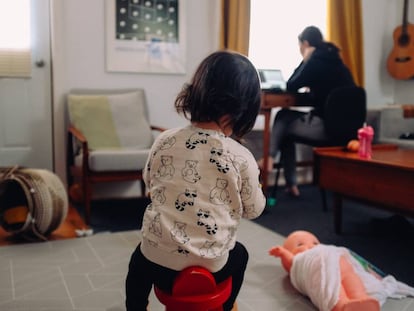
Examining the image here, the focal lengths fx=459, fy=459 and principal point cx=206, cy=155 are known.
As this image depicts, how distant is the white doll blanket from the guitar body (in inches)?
116

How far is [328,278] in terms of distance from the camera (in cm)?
154

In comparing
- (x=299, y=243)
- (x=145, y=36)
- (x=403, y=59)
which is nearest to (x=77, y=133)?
(x=145, y=36)

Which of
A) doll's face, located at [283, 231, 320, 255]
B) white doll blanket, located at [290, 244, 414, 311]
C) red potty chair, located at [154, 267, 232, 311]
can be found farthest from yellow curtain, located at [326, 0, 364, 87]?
red potty chair, located at [154, 267, 232, 311]

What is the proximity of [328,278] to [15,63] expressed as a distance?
2.42 m

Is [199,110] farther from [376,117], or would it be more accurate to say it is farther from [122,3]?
[376,117]

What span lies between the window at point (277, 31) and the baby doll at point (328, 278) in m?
2.10

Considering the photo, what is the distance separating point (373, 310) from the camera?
1409mm

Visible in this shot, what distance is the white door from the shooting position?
9.93 ft

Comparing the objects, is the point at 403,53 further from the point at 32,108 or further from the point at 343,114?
the point at 32,108

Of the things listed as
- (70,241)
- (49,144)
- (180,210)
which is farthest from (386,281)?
(49,144)

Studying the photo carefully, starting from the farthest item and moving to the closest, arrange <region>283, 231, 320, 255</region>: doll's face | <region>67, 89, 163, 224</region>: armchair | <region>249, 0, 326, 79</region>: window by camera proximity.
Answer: <region>249, 0, 326, 79</region>: window, <region>67, 89, 163, 224</region>: armchair, <region>283, 231, 320, 255</region>: doll's face

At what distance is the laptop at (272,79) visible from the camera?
3345mm

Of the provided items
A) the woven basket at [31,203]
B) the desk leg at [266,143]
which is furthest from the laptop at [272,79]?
the woven basket at [31,203]

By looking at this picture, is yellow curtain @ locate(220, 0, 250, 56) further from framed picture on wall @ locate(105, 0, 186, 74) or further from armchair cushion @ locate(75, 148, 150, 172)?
armchair cushion @ locate(75, 148, 150, 172)
